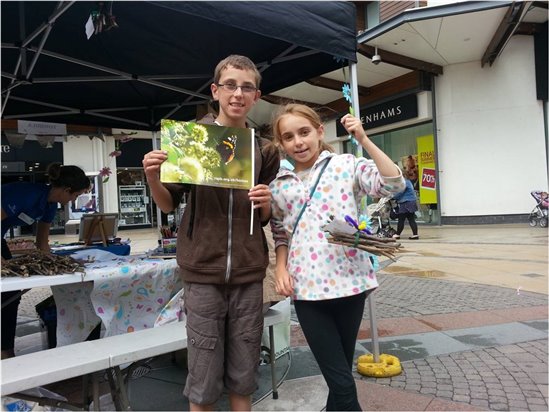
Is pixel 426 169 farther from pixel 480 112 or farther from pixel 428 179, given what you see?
pixel 480 112

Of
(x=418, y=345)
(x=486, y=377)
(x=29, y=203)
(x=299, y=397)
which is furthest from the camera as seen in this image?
(x=418, y=345)

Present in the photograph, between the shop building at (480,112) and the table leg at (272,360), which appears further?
the shop building at (480,112)

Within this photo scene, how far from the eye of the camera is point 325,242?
2.01m

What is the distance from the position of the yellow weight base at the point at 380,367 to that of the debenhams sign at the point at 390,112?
13.3 m

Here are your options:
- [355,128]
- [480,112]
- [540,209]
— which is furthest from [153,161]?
[480,112]

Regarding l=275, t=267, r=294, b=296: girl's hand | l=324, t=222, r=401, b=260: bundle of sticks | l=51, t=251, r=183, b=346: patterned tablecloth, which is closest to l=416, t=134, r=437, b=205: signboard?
l=51, t=251, r=183, b=346: patterned tablecloth

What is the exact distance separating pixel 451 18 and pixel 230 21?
1106cm

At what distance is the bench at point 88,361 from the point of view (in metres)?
2.09

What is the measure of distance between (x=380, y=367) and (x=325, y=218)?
1.86m

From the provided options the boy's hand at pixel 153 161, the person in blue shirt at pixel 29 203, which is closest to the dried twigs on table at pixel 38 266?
the person in blue shirt at pixel 29 203

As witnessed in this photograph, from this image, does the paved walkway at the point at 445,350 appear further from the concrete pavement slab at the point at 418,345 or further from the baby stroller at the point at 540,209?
the baby stroller at the point at 540,209

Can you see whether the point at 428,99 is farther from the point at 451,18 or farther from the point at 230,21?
the point at 230,21

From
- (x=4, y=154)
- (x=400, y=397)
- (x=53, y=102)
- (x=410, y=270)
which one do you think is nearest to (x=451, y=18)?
(x=410, y=270)

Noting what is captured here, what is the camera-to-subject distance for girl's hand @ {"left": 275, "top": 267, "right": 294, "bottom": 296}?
2002mm
